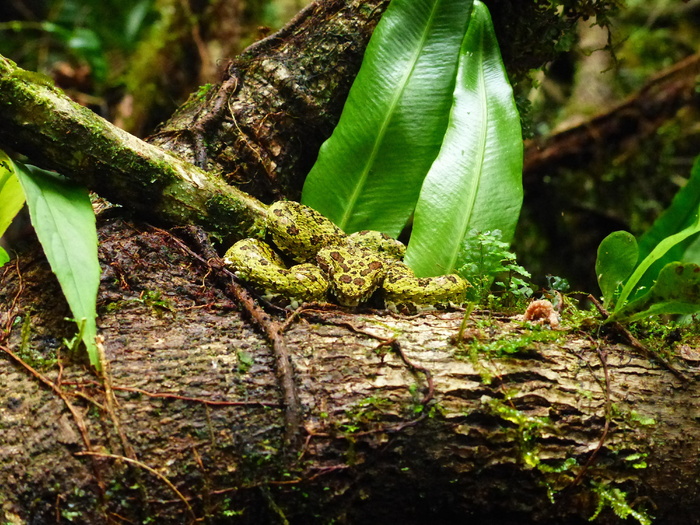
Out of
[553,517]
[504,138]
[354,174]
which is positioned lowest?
[553,517]

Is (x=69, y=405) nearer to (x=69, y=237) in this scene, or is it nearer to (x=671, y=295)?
(x=69, y=237)

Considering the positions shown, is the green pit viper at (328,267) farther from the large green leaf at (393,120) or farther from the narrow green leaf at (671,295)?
the narrow green leaf at (671,295)

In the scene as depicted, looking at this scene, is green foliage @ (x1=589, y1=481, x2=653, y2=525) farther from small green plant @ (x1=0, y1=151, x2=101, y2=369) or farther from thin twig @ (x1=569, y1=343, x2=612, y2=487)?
small green plant @ (x1=0, y1=151, x2=101, y2=369)

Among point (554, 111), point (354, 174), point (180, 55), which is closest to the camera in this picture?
point (354, 174)

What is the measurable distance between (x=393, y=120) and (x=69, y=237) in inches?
76.4

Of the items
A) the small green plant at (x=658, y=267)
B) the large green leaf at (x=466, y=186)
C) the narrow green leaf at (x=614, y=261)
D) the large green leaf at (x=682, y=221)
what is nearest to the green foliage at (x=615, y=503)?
the small green plant at (x=658, y=267)

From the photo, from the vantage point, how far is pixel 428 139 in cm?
350

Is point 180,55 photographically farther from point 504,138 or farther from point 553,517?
point 553,517

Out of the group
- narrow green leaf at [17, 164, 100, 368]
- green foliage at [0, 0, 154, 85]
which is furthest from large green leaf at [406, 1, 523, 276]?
green foliage at [0, 0, 154, 85]

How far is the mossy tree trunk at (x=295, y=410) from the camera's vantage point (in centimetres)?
209

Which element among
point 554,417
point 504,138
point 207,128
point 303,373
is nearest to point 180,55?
point 207,128

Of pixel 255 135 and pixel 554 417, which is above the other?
pixel 255 135

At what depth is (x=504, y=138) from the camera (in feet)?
10.9

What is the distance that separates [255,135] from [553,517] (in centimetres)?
259
